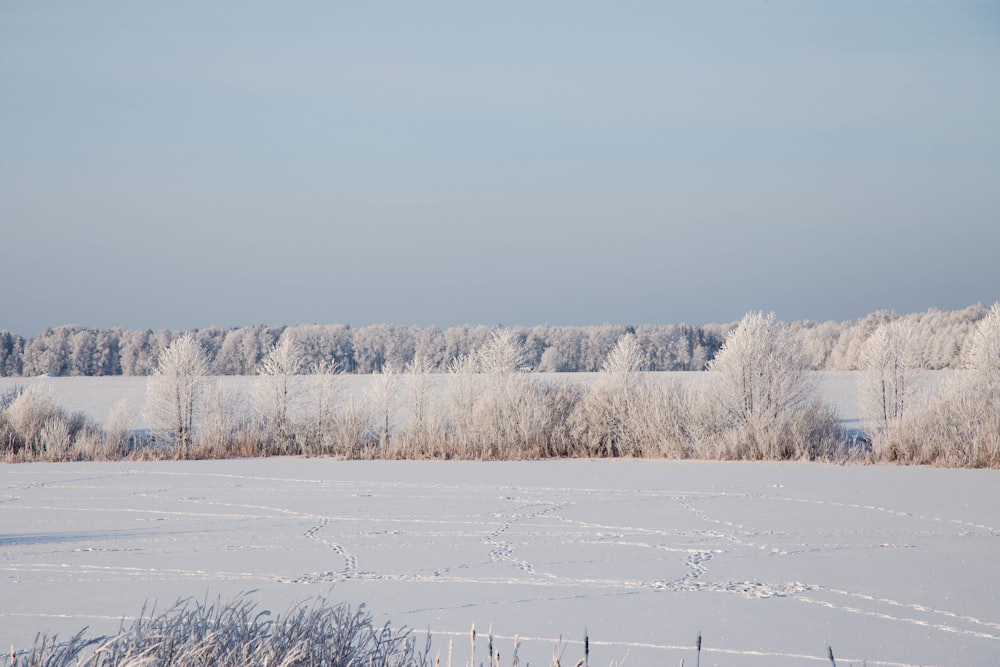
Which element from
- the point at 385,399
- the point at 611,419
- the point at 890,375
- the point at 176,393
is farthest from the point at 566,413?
the point at 176,393

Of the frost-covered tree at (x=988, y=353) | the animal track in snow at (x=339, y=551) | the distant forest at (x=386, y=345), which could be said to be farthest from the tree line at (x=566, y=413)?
the distant forest at (x=386, y=345)

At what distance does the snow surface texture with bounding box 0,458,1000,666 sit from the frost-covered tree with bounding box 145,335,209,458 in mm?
4223

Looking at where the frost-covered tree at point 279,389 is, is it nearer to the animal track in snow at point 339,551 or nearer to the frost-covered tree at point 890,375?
the animal track in snow at point 339,551

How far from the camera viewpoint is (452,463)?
14.2m

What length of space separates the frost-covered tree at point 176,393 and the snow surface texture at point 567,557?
4.22m

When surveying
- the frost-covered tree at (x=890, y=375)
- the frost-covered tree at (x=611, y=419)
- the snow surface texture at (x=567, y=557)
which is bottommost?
the snow surface texture at (x=567, y=557)

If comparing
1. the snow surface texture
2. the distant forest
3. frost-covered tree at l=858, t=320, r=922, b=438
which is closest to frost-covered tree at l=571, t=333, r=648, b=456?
the snow surface texture

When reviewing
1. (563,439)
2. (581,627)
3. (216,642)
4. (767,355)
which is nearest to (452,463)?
(563,439)

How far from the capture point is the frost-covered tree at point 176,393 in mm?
16453

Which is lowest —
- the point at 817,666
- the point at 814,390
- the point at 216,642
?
the point at 817,666

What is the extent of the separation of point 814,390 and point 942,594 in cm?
950

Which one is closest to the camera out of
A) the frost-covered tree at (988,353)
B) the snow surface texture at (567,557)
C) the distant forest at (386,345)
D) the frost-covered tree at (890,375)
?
the snow surface texture at (567,557)

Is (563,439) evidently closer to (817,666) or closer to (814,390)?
(814,390)

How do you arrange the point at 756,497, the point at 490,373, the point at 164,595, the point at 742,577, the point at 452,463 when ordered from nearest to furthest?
the point at 164,595
the point at 742,577
the point at 756,497
the point at 452,463
the point at 490,373
